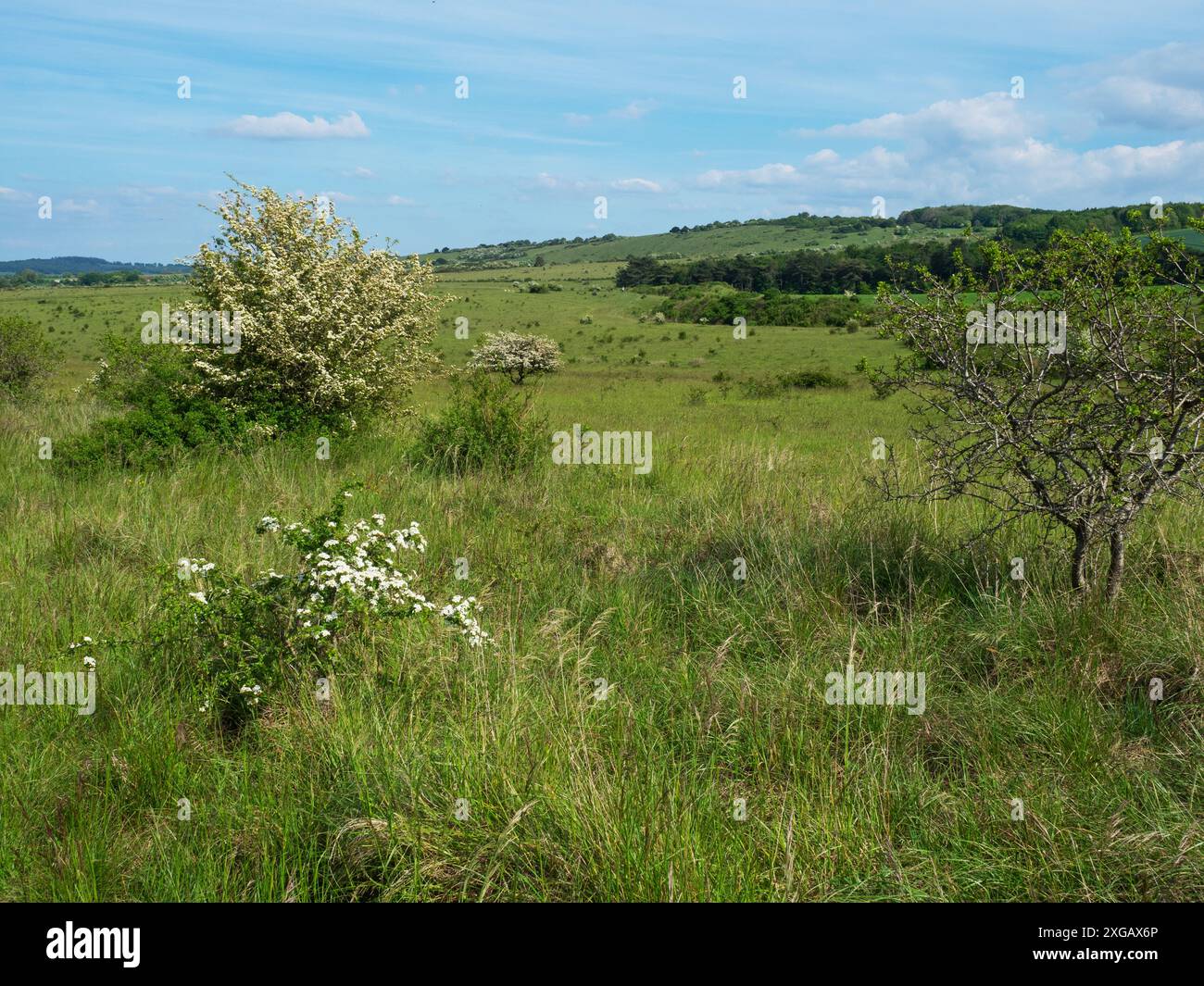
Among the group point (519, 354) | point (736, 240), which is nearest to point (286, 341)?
point (519, 354)

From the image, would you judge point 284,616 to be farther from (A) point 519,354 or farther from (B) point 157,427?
(A) point 519,354

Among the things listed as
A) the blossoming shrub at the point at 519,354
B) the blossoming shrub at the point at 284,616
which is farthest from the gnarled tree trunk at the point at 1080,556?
the blossoming shrub at the point at 519,354

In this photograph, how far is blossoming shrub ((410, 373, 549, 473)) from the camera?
11.1 meters

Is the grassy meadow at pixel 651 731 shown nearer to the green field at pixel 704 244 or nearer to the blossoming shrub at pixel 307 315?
the blossoming shrub at pixel 307 315

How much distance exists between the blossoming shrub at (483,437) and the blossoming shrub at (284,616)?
549 centimetres

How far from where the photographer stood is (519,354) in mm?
40281

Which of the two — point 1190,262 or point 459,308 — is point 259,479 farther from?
point 459,308

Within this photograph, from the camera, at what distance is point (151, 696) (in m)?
4.58

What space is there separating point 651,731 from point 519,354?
37037 millimetres

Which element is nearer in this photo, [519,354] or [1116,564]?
[1116,564]

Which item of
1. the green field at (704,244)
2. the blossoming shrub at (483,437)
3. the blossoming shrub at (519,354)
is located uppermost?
the green field at (704,244)

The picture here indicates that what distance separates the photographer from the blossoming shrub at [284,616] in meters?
4.73

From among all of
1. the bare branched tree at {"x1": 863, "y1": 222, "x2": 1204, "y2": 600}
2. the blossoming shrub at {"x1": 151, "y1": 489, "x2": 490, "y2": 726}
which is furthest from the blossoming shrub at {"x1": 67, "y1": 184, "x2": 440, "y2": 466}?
the bare branched tree at {"x1": 863, "y1": 222, "x2": 1204, "y2": 600}

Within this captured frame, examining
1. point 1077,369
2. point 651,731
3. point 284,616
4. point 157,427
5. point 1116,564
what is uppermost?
point 1077,369
